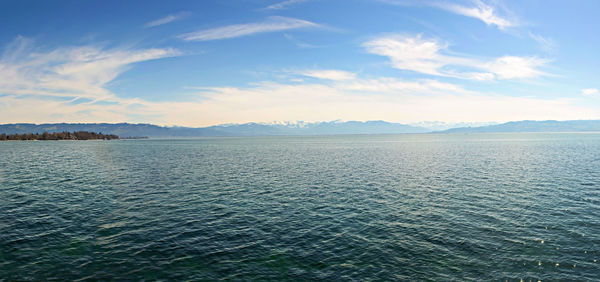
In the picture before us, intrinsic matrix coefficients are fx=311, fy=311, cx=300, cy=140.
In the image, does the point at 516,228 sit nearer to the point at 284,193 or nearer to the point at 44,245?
the point at 284,193

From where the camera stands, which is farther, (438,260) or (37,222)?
(37,222)

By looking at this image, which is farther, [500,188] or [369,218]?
[500,188]

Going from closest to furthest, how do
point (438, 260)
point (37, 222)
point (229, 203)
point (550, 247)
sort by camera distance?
point (438, 260)
point (550, 247)
point (37, 222)
point (229, 203)

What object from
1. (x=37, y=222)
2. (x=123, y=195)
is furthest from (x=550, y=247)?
(x=123, y=195)

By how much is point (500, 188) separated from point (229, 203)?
4155cm

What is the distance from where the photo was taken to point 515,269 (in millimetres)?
21047

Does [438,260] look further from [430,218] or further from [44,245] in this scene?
[44,245]

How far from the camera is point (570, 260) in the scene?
22234 mm

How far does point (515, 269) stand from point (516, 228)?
10.2 m

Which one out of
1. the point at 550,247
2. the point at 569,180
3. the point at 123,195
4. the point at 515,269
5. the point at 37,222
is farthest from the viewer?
the point at 569,180

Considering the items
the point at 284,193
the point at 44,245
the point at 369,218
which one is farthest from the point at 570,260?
the point at 44,245

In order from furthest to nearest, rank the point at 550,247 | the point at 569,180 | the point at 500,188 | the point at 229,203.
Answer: the point at 569,180, the point at 500,188, the point at 229,203, the point at 550,247

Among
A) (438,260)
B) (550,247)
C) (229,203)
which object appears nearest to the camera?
(438,260)

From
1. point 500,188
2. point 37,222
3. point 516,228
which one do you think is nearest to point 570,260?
point 516,228
